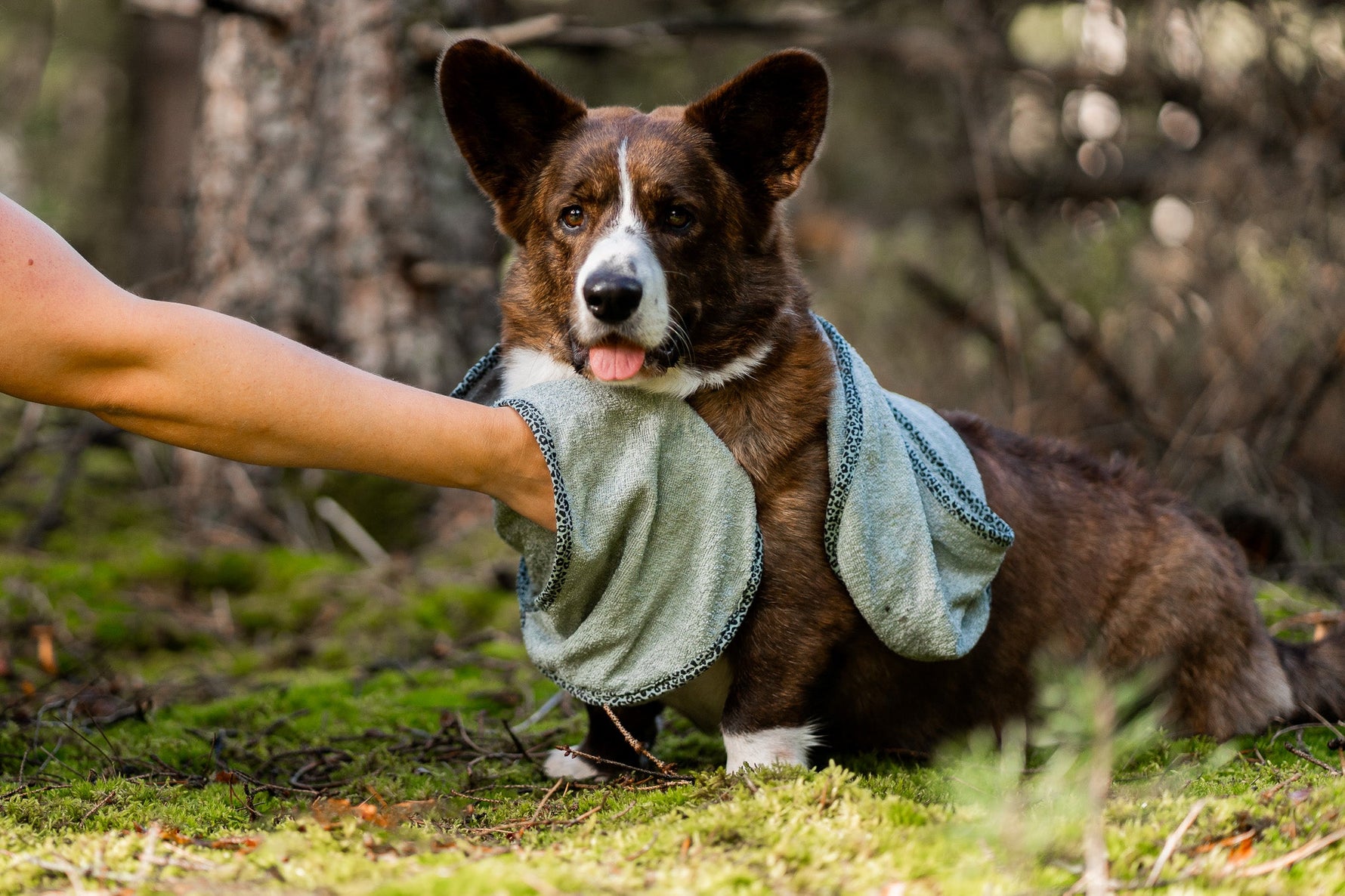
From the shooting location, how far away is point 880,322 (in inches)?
326

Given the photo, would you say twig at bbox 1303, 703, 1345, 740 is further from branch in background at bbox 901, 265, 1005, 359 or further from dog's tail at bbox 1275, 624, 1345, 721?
branch in background at bbox 901, 265, 1005, 359

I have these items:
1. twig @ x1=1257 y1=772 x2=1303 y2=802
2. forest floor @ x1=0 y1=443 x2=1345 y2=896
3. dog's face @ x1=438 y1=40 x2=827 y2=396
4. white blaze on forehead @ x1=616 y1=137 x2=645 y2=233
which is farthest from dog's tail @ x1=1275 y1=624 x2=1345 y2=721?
white blaze on forehead @ x1=616 y1=137 x2=645 y2=233

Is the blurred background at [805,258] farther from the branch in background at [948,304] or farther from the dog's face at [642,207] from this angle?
the dog's face at [642,207]

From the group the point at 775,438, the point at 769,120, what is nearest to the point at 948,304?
the point at 769,120

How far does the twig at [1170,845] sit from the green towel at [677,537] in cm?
98

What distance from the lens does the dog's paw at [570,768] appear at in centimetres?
320

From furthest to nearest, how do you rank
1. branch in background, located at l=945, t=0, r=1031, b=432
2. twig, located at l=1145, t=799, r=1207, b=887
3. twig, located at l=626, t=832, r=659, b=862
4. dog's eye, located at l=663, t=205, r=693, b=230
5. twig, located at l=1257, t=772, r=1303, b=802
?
branch in background, located at l=945, t=0, r=1031, b=432 < dog's eye, located at l=663, t=205, r=693, b=230 < twig, located at l=1257, t=772, r=1303, b=802 < twig, located at l=626, t=832, r=659, b=862 < twig, located at l=1145, t=799, r=1207, b=887

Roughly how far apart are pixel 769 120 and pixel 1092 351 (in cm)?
413

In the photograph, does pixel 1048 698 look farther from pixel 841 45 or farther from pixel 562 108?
pixel 841 45

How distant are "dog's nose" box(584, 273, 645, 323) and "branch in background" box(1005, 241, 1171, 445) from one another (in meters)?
4.58

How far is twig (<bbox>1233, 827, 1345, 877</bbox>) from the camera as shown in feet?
Answer: 5.99

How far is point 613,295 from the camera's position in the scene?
281cm

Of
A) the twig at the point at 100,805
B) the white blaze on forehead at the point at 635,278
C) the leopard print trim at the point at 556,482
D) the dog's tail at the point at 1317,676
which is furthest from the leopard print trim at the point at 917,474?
the twig at the point at 100,805

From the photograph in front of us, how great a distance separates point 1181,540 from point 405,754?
2.43m
